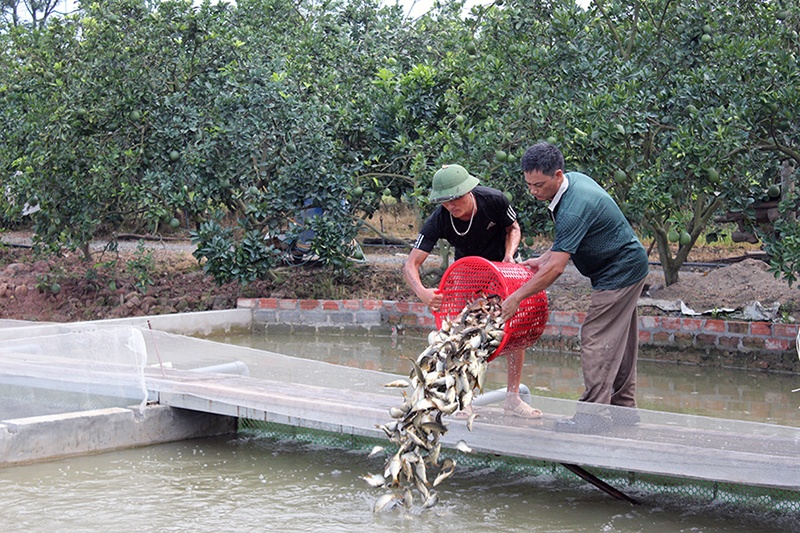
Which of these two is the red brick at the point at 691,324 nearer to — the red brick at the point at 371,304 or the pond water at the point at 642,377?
the pond water at the point at 642,377

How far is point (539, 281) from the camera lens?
15.1 ft

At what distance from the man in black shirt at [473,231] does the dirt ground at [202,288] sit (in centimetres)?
474

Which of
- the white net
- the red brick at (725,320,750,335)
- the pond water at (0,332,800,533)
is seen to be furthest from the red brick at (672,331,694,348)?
the white net

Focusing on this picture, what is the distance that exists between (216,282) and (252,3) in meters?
6.86

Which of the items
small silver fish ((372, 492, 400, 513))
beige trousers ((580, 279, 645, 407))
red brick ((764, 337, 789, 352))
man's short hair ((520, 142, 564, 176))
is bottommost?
small silver fish ((372, 492, 400, 513))

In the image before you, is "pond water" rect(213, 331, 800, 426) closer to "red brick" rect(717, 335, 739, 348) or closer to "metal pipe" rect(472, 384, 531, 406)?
"red brick" rect(717, 335, 739, 348)

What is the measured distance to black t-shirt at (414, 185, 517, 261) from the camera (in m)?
5.40

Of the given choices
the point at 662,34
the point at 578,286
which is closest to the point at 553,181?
the point at 662,34

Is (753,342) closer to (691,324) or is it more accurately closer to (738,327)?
(738,327)

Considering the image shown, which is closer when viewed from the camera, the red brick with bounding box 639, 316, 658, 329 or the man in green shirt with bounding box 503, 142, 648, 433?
the man in green shirt with bounding box 503, 142, 648, 433

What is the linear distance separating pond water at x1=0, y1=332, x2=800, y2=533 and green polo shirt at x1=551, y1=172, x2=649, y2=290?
120cm

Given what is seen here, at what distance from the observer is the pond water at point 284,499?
15.2ft

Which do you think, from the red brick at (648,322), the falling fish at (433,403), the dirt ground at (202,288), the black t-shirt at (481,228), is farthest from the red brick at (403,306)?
the falling fish at (433,403)

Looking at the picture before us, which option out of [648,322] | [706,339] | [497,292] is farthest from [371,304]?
[497,292]
